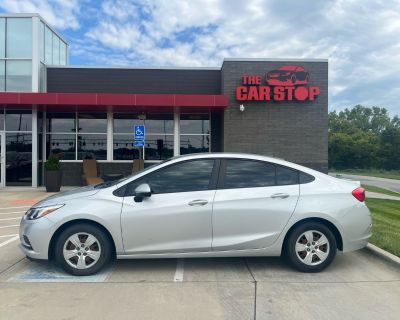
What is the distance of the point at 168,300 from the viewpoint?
4297mm

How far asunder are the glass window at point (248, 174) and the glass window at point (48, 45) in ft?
48.0

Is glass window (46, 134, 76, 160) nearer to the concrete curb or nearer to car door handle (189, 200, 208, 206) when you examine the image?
car door handle (189, 200, 208, 206)

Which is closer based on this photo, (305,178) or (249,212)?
(249,212)

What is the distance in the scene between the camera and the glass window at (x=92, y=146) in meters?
16.7

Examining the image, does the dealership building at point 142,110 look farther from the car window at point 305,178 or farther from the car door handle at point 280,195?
the car door handle at point 280,195

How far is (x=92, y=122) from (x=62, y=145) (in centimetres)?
163

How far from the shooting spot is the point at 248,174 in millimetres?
5402

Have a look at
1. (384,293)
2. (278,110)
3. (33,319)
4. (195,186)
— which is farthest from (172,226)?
(278,110)

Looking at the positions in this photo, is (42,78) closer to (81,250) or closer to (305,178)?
(81,250)

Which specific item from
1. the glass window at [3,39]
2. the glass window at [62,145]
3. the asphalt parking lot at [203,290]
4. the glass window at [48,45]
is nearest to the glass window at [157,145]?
the glass window at [62,145]

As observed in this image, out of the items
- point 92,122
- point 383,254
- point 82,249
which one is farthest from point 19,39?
point 383,254

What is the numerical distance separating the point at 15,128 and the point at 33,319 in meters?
14.2

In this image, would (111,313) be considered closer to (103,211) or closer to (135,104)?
(103,211)

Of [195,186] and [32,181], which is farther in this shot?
[32,181]
